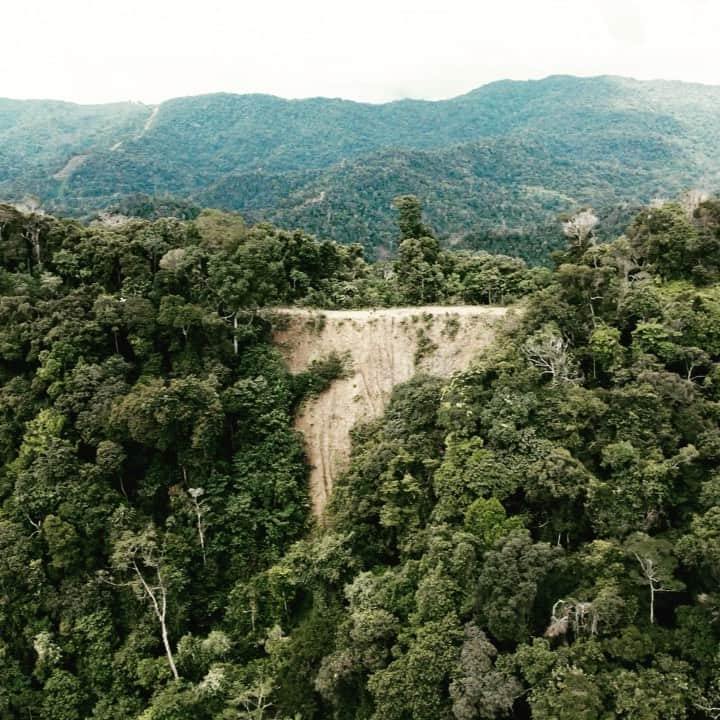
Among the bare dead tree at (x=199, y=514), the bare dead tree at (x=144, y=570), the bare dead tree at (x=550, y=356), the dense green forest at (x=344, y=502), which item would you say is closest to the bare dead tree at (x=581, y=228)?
the dense green forest at (x=344, y=502)

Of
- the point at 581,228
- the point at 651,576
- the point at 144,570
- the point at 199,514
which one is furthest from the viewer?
the point at 581,228

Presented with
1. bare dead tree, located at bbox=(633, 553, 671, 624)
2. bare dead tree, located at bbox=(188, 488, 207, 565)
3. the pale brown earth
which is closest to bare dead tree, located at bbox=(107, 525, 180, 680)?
bare dead tree, located at bbox=(188, 488, 207, 565)

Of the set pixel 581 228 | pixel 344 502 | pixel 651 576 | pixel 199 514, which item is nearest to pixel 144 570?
pixel 199 514

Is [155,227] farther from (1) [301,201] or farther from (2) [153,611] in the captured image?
(1) [301,201]

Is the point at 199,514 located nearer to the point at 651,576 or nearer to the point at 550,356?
the point at 550,356

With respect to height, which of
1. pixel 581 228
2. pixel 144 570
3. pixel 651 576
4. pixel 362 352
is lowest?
pixel 144 570

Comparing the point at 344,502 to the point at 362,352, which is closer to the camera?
the point at 344,502
